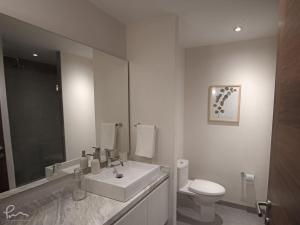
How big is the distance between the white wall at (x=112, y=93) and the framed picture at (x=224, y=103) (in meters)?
1.38

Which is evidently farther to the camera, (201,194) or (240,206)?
(240,206)

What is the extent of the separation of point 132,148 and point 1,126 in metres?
1.31

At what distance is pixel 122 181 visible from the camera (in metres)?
1.43

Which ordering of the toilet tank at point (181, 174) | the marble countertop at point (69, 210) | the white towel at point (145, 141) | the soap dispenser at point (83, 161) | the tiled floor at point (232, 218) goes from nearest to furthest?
1. the marble countertop at point (69, 210)
2. the soap dispenser at point (83, 161)
3. the white towel at point (145, 141)
4. the tiled floor at point (232, 218)
5. the toilet tank at point (181, 174)

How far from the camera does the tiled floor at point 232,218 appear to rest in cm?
229

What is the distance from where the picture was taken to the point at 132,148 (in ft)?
6.95

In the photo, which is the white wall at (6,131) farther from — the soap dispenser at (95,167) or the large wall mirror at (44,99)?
the soap dispenser at (95,167)

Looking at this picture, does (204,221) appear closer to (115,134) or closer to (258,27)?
(115,134)

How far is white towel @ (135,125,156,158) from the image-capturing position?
1.90 m

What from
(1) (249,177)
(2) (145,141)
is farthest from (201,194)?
(2) (145,141)

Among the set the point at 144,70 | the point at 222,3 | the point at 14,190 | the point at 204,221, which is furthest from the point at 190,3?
the point at 204,221

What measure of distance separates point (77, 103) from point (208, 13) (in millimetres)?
1551

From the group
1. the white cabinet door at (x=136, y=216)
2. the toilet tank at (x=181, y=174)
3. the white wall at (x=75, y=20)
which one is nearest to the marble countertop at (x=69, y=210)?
the white cabinet door at (x=136, y=216)

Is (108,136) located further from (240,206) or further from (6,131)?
(240,206)
